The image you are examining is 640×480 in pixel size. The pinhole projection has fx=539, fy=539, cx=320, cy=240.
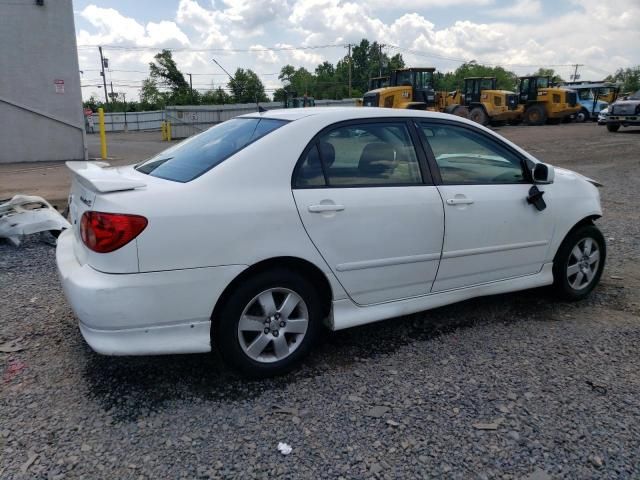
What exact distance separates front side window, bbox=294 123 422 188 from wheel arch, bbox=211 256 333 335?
0.46 metres

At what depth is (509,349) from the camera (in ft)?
12.0

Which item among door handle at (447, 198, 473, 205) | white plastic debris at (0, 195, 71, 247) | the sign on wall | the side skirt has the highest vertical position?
the sign on wall

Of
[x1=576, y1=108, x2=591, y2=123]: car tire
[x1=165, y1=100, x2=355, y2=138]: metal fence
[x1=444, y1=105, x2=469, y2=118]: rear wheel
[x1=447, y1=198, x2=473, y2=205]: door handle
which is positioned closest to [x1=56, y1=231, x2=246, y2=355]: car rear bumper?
[x1=447, y1=198, x2=473, y2=205]: door handle

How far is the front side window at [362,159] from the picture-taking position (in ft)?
10.8

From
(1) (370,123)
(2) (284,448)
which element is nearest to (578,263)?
(1) (370,123)

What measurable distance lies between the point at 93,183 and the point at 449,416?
227 centimetres

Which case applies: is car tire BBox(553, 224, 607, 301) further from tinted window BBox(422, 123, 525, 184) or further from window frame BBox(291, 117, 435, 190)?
window frame BBox(291, 117, 435, 190)

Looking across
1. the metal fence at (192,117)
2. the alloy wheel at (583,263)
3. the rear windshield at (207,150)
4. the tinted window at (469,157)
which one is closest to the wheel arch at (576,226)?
the alloy wheel at (583,263)

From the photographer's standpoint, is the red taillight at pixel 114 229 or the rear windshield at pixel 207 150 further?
the rear windshield at pixel 207 150

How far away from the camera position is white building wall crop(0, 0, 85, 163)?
1455 cm

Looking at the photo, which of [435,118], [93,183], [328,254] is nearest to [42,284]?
[93,183]

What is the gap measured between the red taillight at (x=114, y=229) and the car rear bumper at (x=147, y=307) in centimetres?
16

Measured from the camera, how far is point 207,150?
3.42 metres

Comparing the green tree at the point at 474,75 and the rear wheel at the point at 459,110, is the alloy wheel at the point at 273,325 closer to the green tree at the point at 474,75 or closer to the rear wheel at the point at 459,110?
the rear wheel at the point at 459,110
